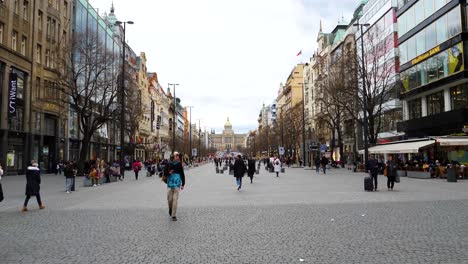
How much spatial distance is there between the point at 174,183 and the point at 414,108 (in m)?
40.0

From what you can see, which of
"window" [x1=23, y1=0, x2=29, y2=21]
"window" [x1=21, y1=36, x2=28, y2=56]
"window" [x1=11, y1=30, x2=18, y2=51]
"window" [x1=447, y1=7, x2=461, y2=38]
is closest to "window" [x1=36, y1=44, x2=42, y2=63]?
"window" [x1=21, y1=36, x2=28, y2=56]

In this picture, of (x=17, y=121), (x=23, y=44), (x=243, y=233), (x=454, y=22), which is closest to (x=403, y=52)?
(x=454, y=22)

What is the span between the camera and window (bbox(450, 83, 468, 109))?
116 feet

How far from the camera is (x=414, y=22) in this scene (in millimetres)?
43125

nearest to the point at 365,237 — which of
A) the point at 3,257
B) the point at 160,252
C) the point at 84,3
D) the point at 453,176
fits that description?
the point at 160,252

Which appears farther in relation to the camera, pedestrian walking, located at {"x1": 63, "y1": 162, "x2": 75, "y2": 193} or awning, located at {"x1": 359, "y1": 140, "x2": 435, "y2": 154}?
awning, located at {"x1": 359, "y1": 140, "x2": 435, "y2": 154}

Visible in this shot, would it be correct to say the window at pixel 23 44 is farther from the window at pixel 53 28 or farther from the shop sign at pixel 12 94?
the window at pixel 53 28

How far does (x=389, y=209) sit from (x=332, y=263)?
738cm

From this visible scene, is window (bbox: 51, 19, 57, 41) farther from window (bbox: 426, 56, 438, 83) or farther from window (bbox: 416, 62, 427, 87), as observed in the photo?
window (bbox: 426, 56, 438, 83)

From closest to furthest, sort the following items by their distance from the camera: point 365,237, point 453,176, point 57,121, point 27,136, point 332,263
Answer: point 332,263, point 365,237, point 453,176, point 27,136, point 57,121

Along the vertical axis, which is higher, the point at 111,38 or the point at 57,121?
the point at 111,38

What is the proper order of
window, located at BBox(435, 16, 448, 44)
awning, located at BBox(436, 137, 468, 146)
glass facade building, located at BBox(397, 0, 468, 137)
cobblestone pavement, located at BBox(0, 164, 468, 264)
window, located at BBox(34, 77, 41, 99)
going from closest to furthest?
cobblestone pavement, located at BBox(0, 164, 468, 264), awning, located at BBox(436, 137, 468, 146), glass facade building, located at BBox(397, 0, 468, 137), window, located at BBox(435, 16, 448, 44), window, located at BBox(34, 77, 41, 99)

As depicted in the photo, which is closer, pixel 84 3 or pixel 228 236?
pixel 228 236

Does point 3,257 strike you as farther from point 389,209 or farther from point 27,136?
point 27,136
